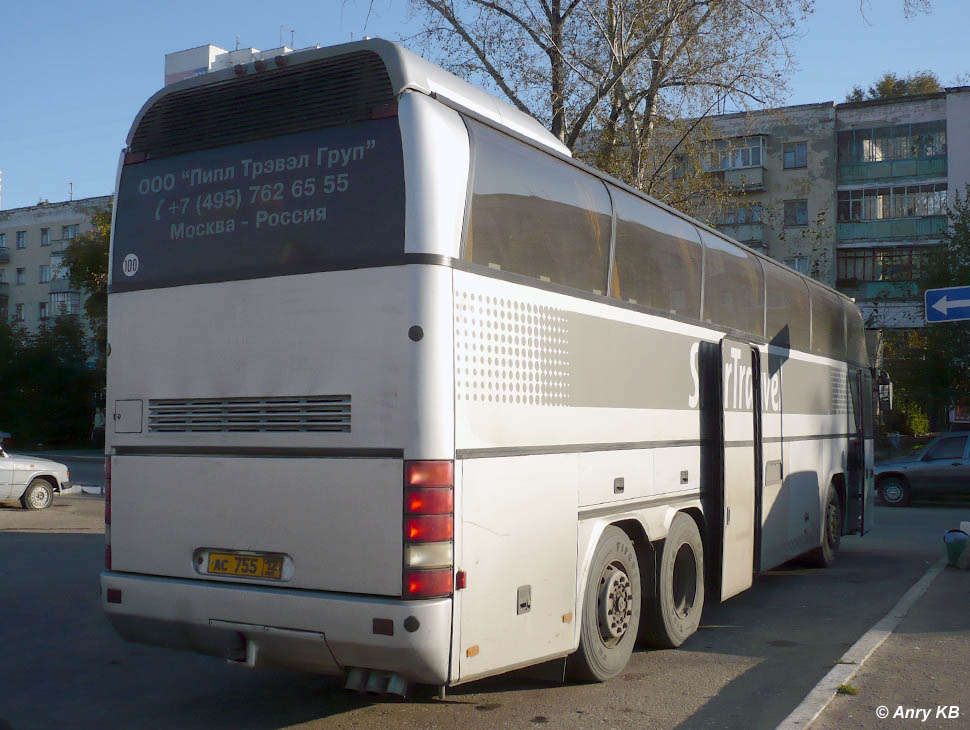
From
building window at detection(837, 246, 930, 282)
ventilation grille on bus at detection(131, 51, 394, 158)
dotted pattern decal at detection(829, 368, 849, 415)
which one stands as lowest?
dotted pattern decal at detection(829, 368, 849, 415)

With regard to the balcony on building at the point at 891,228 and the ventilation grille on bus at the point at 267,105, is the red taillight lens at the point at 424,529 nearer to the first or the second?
the ventilation grille on bus at the point at 267,105

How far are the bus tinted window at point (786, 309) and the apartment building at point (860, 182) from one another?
3825 centimetres

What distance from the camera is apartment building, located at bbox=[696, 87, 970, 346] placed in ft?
162

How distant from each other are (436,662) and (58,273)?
7685cm

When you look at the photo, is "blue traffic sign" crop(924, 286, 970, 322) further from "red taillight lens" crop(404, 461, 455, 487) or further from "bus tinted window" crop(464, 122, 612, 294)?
"red taillight lens" crop(404, 461, 455, 487)

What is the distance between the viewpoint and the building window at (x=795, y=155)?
5300cm

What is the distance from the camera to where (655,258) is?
7762mm

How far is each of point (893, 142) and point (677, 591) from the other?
160 feet

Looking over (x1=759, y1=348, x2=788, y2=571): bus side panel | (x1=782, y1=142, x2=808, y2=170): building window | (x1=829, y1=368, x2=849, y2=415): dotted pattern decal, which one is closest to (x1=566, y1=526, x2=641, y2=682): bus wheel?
(x1=759, y1=348, x2=788, y2=571): bus side panel

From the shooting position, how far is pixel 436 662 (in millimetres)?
5090

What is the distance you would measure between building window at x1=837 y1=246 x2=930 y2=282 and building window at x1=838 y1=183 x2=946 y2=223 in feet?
5.41

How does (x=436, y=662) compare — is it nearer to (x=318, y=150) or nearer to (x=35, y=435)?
(x=318, y=150)

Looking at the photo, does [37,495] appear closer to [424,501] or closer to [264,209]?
[264,209]

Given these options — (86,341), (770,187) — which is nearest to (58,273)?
(86,341)
